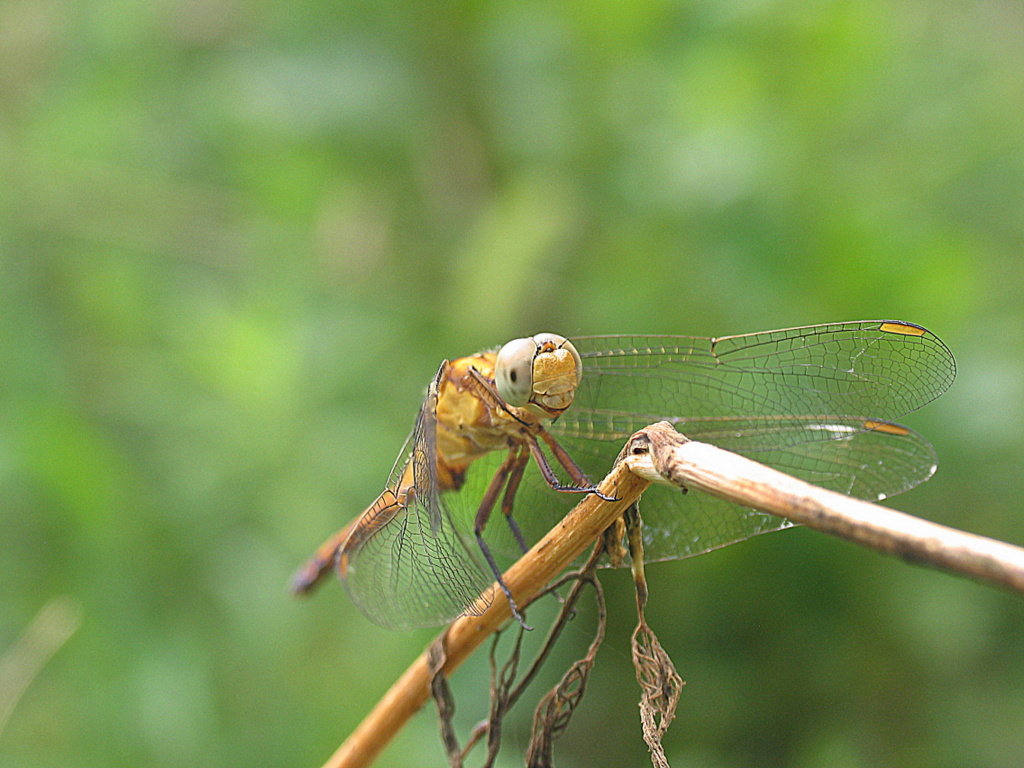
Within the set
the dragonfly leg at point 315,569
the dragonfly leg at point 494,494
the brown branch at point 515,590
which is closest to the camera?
the brown branch at point 515,590

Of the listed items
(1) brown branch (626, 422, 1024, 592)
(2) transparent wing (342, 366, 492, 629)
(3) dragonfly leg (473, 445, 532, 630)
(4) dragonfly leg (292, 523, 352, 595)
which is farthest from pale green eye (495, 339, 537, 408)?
(4) dragonfly leg (292, 523, 352, 595)

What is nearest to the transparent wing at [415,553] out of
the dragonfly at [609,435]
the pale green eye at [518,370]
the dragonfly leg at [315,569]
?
the dragonfly at [609,435]

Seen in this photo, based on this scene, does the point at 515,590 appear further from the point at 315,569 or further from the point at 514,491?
the point at 315,569

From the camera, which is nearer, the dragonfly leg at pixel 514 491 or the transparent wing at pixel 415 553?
the transparent wing at pixel 415 553

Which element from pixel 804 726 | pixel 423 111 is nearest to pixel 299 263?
pixel 423 111

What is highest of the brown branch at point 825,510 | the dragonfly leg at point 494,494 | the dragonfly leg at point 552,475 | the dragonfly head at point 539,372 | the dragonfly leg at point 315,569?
the brown branch at point 825,510

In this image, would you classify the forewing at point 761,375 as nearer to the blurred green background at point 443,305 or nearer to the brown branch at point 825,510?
the blurred green background at point 443,305
